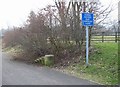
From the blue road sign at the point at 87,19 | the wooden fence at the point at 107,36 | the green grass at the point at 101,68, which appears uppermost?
the blue road sign at the point at 87,19

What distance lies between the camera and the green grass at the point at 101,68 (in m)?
11.8

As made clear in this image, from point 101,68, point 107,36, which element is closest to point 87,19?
point 101,68

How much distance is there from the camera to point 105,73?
12656mm

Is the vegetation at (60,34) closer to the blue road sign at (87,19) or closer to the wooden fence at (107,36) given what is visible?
the blue road sign at (87,19)

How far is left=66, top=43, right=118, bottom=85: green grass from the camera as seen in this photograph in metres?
11.8

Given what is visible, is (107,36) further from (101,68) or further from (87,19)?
(101,68)

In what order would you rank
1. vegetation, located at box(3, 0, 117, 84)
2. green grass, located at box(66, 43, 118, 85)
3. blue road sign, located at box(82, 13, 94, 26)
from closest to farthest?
green grass, located at box(66, 43, 118, 85) → blue road sign, located at box(82, 13, 94, 26) → vegetation, located at box(3, 0, 117, 84)

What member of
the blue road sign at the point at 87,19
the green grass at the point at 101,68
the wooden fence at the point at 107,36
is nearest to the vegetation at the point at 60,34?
the green grass at the point at 101,68

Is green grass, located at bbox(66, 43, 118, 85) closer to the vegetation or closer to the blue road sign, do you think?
the vegetation

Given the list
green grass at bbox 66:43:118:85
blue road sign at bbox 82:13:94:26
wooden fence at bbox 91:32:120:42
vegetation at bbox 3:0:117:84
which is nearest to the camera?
green grass at bbox 66:43:118:85

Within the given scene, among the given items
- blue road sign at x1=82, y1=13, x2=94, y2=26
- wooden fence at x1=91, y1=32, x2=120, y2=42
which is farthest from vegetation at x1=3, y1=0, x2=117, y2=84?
wooden fence at x1=91, y1=32, x2=120, y2=42

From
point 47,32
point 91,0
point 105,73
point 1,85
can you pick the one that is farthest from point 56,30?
point 1,85

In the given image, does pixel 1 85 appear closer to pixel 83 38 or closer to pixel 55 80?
pixel 55 80

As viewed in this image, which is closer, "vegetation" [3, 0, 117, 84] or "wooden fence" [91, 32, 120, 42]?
"vegetation" [3, 0, 117, 84]
